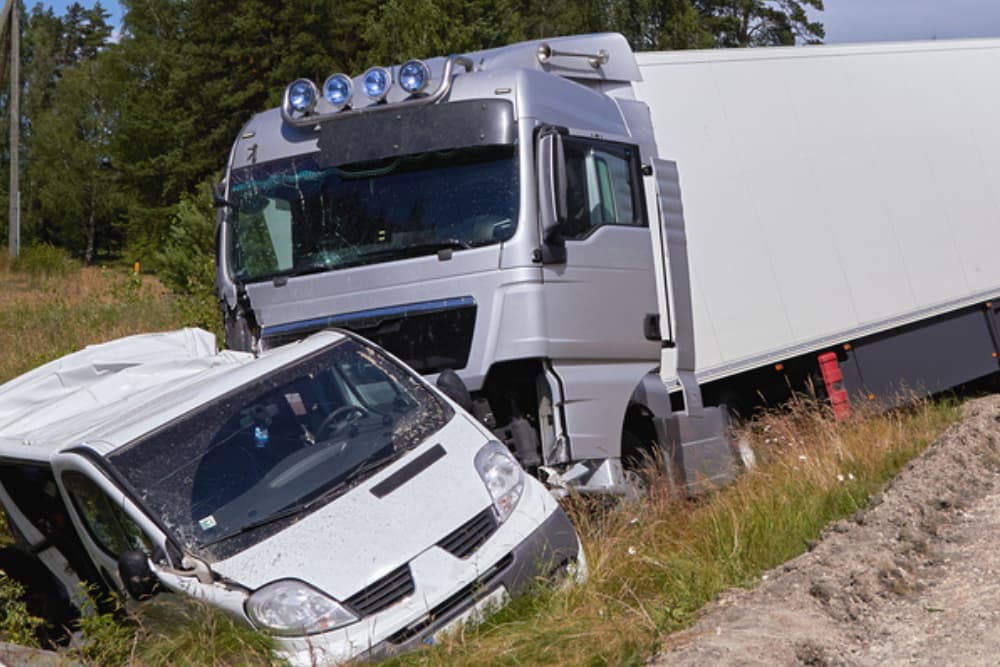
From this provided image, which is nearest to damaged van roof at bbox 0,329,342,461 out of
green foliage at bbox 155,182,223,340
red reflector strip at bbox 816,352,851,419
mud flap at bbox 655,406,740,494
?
mud flap at bbox 655,406,740,494

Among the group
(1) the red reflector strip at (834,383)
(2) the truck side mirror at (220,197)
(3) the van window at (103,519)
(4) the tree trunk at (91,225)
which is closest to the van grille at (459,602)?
(3) the van window at (103,519)

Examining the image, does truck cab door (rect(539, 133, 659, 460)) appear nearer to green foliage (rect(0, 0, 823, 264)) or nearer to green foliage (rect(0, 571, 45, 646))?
green foliage (rect(0, 571, 45, 646))

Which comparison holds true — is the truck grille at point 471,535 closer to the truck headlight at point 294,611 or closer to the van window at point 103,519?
the truck headlight at point 294,611

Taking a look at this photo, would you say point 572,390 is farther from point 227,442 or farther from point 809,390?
point 809,390

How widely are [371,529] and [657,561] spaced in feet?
5.47

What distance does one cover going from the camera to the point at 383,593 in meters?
5.73

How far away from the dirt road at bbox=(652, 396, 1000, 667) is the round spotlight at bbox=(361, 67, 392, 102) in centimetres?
390

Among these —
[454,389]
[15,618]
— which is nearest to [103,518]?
[15,618]

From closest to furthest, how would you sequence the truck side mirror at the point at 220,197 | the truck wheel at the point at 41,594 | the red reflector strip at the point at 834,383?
the truck wheel at the point at 41,594 < the truck side mirror at the point at 220,197 < the red reflector strip at the point at 834,383

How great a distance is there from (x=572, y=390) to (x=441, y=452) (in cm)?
172

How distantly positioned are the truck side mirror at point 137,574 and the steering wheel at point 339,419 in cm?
113

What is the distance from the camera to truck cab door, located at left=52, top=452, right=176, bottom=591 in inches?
236

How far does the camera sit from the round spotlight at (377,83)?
8539mm

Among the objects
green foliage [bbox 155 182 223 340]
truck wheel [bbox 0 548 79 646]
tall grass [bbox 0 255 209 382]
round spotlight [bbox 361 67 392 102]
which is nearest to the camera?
truck wheel [bbox 0 548 79 646]
